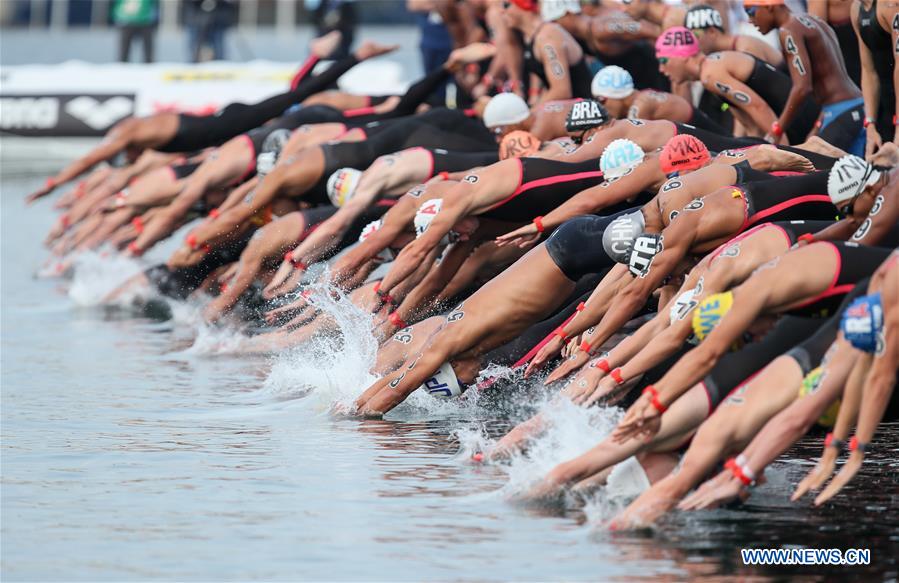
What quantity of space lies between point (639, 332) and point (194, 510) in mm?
2059

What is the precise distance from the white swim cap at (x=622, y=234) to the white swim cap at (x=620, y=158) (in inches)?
45.6

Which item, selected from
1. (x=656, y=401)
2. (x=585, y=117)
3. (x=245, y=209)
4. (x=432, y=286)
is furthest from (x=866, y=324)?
(x=245, y=209)

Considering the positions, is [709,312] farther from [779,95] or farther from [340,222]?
[779,95]

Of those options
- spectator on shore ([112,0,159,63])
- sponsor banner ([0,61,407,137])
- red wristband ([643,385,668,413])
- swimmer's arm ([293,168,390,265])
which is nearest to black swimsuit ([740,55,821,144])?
swimmer's arm ([293,168,390,265])

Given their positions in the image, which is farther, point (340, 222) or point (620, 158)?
point (340, 222)

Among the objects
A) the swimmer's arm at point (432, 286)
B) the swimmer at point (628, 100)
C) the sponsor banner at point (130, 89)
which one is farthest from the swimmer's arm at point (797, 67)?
the sponsor banner at point (130, 89)

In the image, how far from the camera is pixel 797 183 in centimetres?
852

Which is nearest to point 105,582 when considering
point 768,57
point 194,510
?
point 194,510

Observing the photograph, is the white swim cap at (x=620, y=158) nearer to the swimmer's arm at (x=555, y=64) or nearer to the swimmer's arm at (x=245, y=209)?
the swimmer's arm at (x=245, y=209)

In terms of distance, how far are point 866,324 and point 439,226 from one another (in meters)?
4.05

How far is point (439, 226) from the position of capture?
32.0 feet

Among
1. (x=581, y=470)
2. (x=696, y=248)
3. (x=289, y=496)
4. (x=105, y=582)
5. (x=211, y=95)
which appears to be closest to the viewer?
(x=105, y=582)

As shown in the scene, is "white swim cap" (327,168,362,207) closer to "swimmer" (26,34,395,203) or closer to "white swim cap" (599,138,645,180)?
"white swim cap" (599,138,645,180)

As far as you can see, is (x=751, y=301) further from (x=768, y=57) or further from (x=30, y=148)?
(x=30, y=148)
